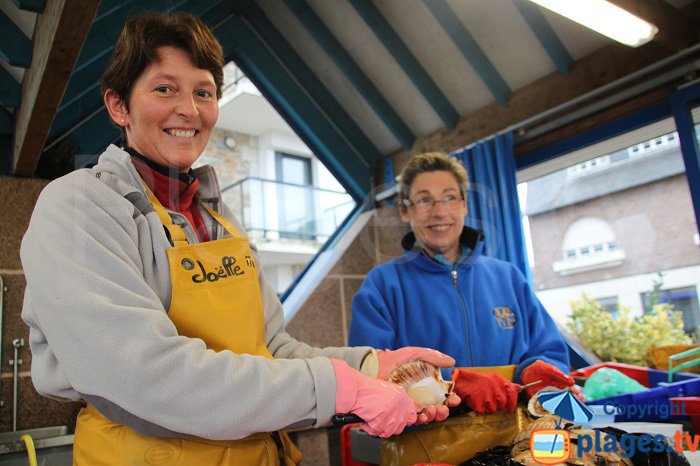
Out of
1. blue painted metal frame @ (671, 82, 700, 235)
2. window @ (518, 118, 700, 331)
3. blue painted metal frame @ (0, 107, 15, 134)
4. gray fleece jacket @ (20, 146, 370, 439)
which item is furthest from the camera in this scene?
window @ (518, 118, 700, 331)

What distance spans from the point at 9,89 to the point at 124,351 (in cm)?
228

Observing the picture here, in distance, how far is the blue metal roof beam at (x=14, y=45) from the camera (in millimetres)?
2199

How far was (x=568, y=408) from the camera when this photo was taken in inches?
39.8

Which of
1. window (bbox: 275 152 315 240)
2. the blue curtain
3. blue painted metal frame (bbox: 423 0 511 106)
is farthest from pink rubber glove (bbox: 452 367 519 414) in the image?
window (bbox: 275 152 315 240)

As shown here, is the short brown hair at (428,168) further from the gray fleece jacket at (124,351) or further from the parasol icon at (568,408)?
the gray fleece jacket at (124,351)

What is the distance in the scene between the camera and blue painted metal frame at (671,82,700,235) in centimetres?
248

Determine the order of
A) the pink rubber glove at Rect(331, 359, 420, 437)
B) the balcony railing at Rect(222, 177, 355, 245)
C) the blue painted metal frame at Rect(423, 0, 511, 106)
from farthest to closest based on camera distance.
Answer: the balcony railing at Rect(222, 177, 355, 245) → the blue painted metal frame at Rect(423, 0, 511, 106) → the pink rubber glove at Rect(331, 359, 420, 437)

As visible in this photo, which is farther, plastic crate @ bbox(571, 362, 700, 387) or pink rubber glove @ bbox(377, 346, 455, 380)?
plastic crate @ bbox(571, 362, 700, 387)

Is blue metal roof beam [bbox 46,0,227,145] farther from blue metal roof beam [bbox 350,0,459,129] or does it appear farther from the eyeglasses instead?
the eyeglasses

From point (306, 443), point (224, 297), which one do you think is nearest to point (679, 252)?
point (306, 443)

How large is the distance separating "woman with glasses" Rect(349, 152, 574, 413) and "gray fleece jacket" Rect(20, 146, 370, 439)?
0.84m

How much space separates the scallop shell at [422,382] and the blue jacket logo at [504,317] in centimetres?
75

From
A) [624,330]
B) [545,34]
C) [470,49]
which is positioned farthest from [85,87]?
[624,330]

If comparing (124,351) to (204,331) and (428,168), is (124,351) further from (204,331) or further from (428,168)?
(428,168)
